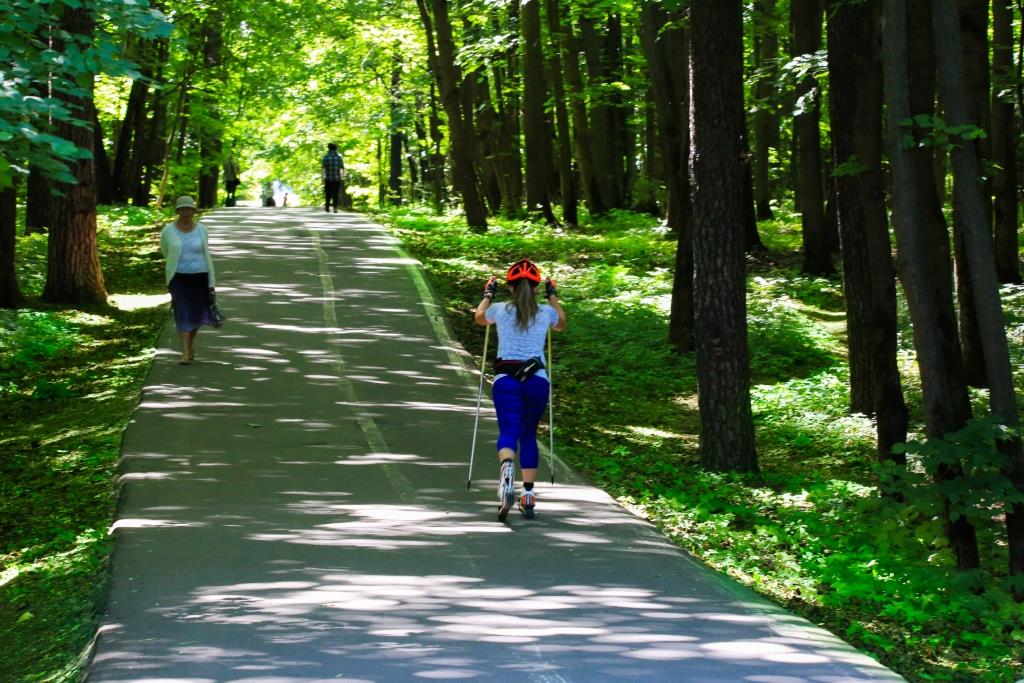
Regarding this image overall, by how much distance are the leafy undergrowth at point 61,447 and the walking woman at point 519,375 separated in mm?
3162

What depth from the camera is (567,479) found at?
39.2ft

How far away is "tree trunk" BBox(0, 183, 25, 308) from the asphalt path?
5.16 metres

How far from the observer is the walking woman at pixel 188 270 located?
15.7 m

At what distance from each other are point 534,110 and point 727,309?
19546mm

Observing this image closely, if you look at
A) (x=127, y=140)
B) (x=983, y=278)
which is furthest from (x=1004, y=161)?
(x=127, y=140)

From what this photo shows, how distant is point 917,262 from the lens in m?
9.86

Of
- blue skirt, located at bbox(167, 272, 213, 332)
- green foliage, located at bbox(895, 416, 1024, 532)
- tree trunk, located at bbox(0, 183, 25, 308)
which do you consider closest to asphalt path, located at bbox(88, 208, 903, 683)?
blue skirt, located at bbox(167, 272, 213, 332)

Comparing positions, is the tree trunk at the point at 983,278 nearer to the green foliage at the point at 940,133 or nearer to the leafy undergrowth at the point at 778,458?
the green foliage at the point at 940,133

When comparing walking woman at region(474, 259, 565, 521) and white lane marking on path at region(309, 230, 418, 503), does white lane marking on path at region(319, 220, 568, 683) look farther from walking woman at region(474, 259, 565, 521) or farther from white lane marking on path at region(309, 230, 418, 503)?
walking woman at region(474, 259, 565, 521)

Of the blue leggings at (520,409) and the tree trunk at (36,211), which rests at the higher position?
the tree trunk at (36,211)

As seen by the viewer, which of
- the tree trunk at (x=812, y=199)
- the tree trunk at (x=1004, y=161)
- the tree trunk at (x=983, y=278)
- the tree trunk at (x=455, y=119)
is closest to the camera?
the tree trunk at (x=983, y=278)

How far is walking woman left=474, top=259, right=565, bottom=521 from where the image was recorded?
31.7 feet

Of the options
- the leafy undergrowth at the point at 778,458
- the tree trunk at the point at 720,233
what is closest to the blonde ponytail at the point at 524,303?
the leafy undergrowth at the point at 778,458

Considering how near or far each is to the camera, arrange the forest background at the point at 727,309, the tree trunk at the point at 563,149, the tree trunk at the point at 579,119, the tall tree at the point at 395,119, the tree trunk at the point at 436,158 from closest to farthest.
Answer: the forest background at the point at 727,309
the tree trunk at the point at 563,149
the tree trunk at the point at 579,119
the tree trunk at the point at 436,158
the tall tree at the point at 395,119
